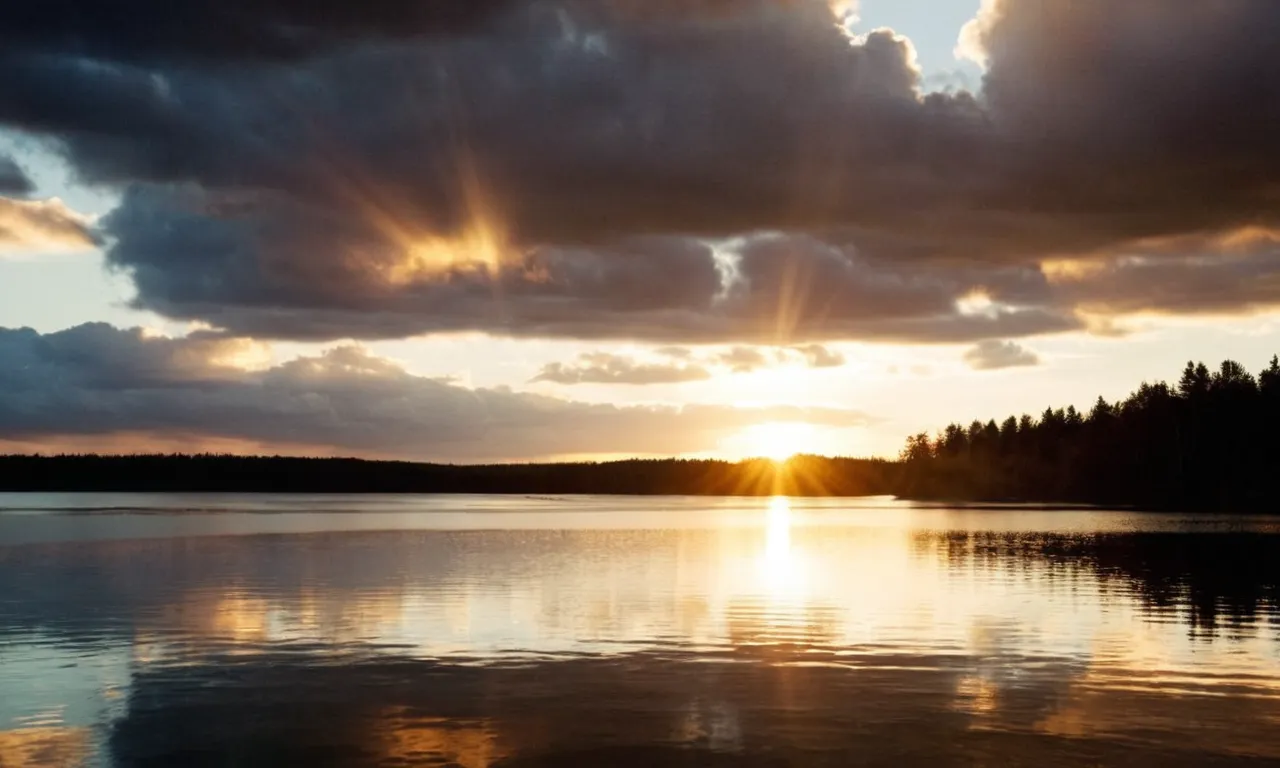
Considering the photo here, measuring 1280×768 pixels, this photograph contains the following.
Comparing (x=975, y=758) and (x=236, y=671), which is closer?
(x=975, y=758)

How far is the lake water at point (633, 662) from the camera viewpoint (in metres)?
23.7

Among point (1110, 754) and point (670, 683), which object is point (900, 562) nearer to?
point (670, 683)

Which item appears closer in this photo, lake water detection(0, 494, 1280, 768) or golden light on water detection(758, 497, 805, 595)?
lake water detection(0, 494, 1280, 768)

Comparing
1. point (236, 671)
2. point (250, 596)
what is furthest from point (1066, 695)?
point (250, 596)

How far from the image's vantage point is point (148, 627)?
4050 cm

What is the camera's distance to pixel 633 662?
33.8 metres

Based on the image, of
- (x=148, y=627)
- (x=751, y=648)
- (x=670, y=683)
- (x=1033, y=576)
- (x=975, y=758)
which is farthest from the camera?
(x=1033, y=576)

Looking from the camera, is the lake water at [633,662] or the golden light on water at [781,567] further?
the golden light on water at [781,567]

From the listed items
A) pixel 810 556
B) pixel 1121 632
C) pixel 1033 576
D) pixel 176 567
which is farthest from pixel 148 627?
pixel 810 556

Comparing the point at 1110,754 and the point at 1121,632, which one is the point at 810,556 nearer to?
the point at 1121,632

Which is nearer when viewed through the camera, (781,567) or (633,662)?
(633,662)

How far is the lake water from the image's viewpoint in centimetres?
2370

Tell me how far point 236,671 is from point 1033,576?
42.6 meters

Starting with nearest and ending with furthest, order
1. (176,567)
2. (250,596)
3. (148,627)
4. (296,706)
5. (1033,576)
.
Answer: (296,706) → (148,627) → (250,596) → (1033,576) → (176,567)
